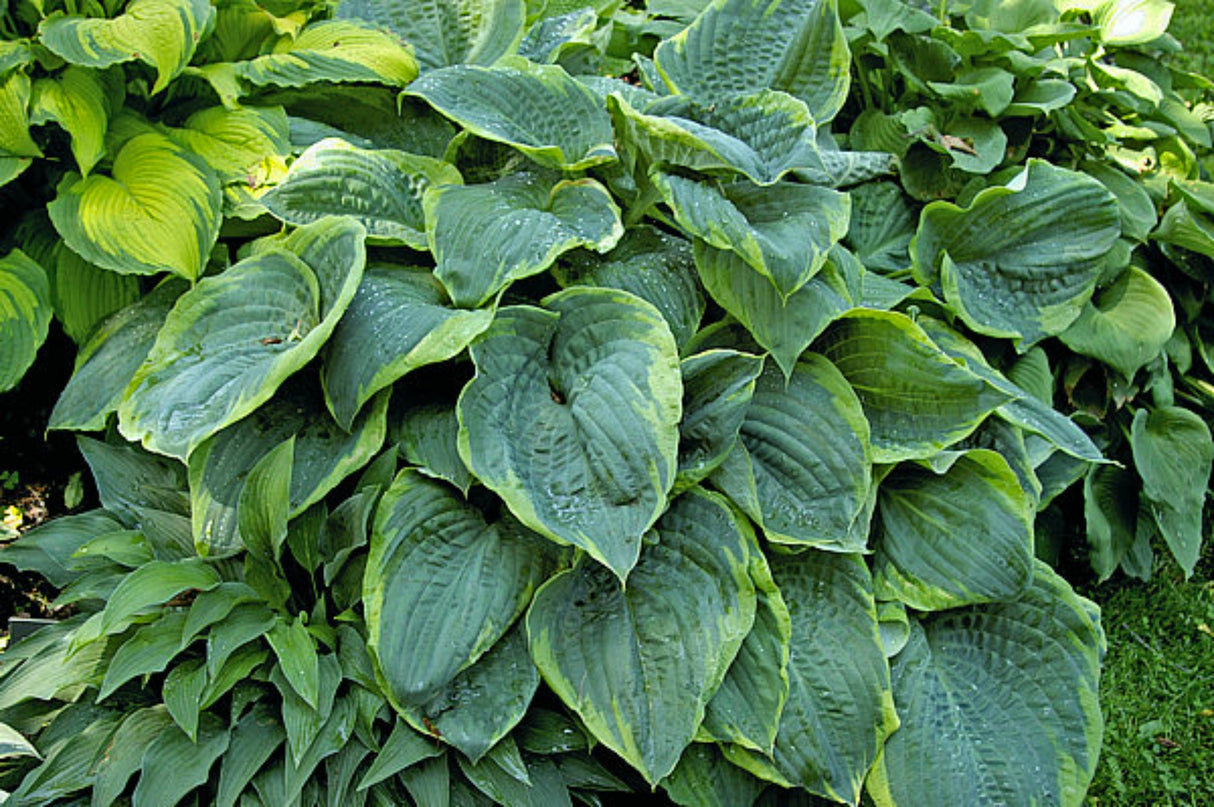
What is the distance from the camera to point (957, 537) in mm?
2174

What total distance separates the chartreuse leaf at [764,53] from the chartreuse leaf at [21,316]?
147 centimetres

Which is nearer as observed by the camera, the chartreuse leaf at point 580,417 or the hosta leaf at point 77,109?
the chartreuse leaf at point 580,417

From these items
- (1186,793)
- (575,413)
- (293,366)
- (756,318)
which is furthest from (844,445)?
(1186,793)

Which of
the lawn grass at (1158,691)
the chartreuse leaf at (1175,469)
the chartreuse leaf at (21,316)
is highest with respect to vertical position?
the chartreuse leaf at (21,316)

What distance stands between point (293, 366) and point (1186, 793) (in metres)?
2.30

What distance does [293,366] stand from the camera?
181 cm

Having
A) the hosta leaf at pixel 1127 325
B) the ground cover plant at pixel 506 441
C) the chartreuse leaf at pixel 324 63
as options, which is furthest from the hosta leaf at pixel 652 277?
the hosta leaf at pixel 1127 325

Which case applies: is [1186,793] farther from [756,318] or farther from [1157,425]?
[756,318]

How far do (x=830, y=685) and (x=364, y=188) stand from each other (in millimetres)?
1419

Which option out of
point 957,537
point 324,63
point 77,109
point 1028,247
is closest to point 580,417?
point 957,537

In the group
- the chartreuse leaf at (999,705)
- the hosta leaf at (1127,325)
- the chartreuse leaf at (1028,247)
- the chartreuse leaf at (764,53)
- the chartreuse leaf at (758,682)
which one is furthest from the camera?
the hosta leaf at (1127,325)

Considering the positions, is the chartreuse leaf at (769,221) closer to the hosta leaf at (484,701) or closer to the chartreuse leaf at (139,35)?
the hosta leaf at (484,701)

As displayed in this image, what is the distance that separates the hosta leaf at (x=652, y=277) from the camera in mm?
2205

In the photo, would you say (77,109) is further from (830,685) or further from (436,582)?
(830,685)
